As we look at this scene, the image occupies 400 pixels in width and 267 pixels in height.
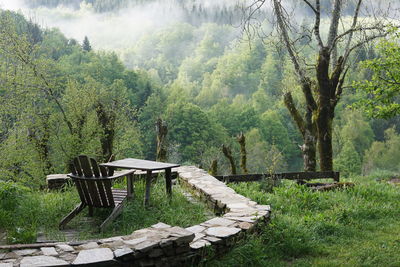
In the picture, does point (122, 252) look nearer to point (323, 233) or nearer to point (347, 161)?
point (323, 233)

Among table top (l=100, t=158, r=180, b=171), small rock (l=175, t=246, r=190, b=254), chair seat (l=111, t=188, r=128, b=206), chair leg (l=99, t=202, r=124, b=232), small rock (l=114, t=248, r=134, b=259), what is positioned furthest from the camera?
table top (l=100, t=158, r=180, b=171)

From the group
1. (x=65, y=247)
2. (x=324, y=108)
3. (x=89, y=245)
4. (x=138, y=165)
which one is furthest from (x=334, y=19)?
(x=65, y=247)

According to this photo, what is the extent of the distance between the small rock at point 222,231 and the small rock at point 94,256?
1.17 metres

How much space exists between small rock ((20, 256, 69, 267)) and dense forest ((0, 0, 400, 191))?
19.1ft

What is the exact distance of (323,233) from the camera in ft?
16.5

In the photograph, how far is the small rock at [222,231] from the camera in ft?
13.1

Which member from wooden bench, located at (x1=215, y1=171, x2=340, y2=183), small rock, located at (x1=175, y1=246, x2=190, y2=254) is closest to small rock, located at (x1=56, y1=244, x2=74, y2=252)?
small rock, located at (x1=175, y1=246, x2=190, y2=254)

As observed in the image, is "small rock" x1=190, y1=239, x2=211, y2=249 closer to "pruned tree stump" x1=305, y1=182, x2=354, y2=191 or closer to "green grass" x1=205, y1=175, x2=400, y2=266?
"green grass" x1=205, y1=175, x2=400, y2=266

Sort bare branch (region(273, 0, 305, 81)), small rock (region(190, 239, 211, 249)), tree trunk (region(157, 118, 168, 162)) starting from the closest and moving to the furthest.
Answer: small rock (region(190, 239, 211, 249)) < bare branch (region(273, 0, 305, 81)) < tree trunk (region(157, 118, 168, 162))

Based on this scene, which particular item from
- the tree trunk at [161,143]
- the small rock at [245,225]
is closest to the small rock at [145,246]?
the small rock at [245,225]

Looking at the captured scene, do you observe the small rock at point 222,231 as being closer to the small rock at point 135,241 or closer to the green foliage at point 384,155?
the small rock at point 135,241

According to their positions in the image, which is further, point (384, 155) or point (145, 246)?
point (384, 155)

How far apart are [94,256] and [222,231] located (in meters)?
1.44

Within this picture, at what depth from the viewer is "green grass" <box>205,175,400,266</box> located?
410 centimetres
